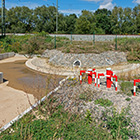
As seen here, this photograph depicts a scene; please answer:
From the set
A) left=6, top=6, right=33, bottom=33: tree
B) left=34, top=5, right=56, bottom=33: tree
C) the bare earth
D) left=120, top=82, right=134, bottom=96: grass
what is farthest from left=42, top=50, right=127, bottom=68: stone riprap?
left=6, top=6, right=33, bottom=33: tree

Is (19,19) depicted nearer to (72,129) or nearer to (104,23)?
(104,23)

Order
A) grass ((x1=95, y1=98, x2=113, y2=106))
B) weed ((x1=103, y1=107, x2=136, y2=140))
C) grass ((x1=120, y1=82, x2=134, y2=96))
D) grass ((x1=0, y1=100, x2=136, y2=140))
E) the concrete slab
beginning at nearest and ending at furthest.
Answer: grass ((x1=0, y1=100, x2=136, y2=140)) < weed ((x1=103, y1=107, x2=136, y2=140)) < the concrete slab < grass ((x1=95, y1=98, x2=113, y2=106)) < grass ((x1=120, y1=82, x2=134, y2=96))

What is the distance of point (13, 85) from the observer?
892 cm

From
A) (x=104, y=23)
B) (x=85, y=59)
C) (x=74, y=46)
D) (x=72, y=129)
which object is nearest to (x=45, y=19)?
(x=104, y=23)

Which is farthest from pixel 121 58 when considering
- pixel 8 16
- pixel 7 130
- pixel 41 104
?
pixel 8 16

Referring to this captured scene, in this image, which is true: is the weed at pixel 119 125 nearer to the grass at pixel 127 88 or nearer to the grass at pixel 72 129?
the grass at pixel 72 129

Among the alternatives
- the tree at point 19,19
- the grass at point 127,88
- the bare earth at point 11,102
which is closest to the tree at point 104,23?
the tree at point 19,19

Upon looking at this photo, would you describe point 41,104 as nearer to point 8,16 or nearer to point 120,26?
point 120,26

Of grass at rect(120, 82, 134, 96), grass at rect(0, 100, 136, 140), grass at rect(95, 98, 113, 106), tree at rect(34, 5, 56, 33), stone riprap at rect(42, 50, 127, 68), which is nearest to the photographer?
grass at rect(0, 100, 136, 140)

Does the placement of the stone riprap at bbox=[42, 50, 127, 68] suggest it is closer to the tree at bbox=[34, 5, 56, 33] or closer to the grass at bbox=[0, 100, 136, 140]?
the grass at bbox=[0, 100, 136, 140]

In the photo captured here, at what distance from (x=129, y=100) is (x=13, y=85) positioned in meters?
5.74

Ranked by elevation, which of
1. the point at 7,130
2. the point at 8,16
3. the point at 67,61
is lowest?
the point at 7,130

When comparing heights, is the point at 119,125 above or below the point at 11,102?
above

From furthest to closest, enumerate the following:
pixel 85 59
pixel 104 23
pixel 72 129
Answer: pixel 104 23 → pixel 85 59 → pixel 72 129
